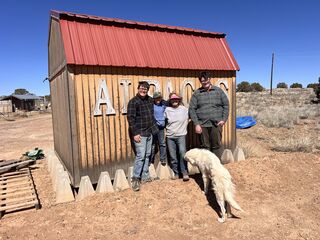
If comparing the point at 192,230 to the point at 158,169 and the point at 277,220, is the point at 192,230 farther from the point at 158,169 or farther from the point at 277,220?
the point at 158,169

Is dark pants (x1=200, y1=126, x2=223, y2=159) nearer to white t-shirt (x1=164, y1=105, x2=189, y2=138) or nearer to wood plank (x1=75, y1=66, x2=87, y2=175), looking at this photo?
white t-shirt (x1=164, y1=105, x2=189, y2=138)

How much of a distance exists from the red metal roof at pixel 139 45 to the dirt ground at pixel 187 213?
2383 millimetres

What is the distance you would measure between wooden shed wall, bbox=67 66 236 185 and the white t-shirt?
3.06ft

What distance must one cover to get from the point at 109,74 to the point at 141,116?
1.11 meters

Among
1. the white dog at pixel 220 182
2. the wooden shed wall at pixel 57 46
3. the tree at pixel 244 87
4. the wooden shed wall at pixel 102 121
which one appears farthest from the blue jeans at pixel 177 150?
the tree at pixel 244 87

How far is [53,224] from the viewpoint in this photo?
3.95 meters

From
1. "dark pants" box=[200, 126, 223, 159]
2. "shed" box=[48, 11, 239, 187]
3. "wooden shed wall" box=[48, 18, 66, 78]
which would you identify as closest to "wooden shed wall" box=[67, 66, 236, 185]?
"shed" box=[48, 11, 239, 187]

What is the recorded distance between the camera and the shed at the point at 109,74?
16.7 ft

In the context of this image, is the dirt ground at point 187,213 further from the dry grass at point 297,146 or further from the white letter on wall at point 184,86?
the dry grass at point 297,146

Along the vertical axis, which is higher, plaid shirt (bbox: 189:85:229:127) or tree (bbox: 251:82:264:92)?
tree (bbox: 251:82:264:92)

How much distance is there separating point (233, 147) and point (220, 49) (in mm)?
2469

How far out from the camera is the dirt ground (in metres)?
3.70

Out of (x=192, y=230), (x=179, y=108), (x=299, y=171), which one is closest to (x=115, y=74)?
(x=179, y=108)

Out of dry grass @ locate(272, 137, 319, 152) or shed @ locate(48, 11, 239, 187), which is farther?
dry grass @ locate(272, 137, 319, 152)
